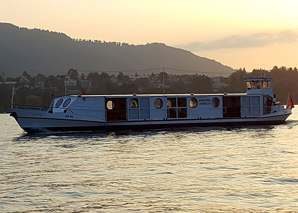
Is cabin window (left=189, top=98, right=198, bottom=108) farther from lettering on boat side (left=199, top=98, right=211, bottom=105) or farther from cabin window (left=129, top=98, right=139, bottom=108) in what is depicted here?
A: cabin window (left=129, top=98, right=139, bottom=108)

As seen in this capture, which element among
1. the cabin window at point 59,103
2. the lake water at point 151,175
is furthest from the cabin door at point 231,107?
the cabin window at point 59,103

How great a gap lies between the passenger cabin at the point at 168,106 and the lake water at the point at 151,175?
7.92 metres

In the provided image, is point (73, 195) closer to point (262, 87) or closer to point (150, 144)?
point (150, 144)

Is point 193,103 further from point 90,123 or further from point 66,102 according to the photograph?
point 66,102

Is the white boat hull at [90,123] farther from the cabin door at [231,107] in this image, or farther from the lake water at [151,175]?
the lake water at [151,175]

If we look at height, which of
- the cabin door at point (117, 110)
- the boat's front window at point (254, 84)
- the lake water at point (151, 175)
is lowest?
the lake water at point (151, 175)

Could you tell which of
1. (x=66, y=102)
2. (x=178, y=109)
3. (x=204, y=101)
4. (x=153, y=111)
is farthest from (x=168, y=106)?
(x=66, y=102)

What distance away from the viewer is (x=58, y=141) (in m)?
43.9

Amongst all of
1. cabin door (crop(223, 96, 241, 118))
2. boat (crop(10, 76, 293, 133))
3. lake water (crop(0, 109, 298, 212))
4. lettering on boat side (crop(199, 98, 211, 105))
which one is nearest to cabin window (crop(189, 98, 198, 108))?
boat (crop(10, 76, 293, 133))

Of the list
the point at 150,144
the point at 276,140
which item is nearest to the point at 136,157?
the point at 150,144

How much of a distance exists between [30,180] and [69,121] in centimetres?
2621

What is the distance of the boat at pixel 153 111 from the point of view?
50.6 meters

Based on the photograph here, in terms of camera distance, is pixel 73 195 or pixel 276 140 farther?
pixel 276 140

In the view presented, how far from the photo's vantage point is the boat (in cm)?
5056
